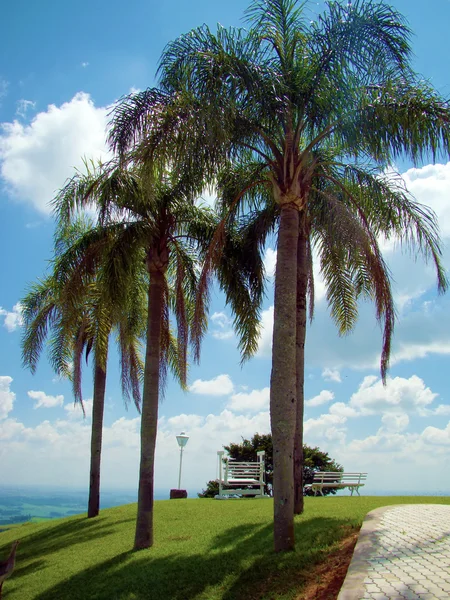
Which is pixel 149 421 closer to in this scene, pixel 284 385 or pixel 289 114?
pixel 284 385

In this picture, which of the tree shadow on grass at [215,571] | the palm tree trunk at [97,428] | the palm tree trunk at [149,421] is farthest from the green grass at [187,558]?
the palm tree trunk at [97,428]

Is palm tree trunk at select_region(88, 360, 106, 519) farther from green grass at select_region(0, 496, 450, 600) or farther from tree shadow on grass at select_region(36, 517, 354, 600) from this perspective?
tree shadow on grass at select_region(36, 517, 354, 600)

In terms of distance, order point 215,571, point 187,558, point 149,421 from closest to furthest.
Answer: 1. point 215,571
2. point 187,558
3. point 149,421

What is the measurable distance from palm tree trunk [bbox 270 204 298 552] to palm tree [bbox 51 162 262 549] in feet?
6.30

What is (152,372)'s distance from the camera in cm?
1203

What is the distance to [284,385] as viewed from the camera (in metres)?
9.10

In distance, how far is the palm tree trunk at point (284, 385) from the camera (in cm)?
865

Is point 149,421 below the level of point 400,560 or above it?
above

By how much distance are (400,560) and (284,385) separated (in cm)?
300

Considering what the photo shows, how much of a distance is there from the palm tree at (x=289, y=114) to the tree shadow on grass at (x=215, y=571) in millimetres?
617

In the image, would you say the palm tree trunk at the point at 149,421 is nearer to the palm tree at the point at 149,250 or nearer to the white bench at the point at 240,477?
the palm tree at the point at 149,250

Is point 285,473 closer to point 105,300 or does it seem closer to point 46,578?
point 46,578

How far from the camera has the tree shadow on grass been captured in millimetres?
7395

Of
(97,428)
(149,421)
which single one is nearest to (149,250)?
(149,421)
